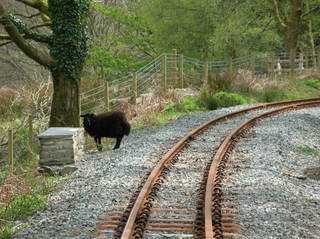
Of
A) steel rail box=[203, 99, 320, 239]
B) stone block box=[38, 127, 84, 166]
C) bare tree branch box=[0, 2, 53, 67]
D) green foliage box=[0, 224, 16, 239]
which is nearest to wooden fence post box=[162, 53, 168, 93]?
steel rail box=[203, 99, 320, 239]

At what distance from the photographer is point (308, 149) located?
467 inches

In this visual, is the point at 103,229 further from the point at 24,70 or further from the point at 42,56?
the point at 24,70

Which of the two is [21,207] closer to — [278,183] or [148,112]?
[278,183]

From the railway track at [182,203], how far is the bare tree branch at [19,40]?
413cm

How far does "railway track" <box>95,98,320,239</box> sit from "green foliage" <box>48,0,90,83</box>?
369 cm

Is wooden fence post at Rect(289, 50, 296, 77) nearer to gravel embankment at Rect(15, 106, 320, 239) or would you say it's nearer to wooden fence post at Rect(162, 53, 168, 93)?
wooden fence post at Rect(162, 53, 168, 93)

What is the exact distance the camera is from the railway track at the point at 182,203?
6.14 m

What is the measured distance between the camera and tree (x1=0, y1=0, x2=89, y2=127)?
43.9 feet

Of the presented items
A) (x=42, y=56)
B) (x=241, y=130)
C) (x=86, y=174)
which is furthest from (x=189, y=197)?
(x=42, y=56)

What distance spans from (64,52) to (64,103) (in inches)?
48.6

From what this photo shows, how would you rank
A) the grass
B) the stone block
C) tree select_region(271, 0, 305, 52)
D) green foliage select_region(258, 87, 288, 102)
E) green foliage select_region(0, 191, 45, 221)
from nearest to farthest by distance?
green foliage select_region(0, 191, 45, 221)
the grass
the stone block
green foliage select_region(258, 87, 288, 102)
tree select_region(271, 0, 305, 52)

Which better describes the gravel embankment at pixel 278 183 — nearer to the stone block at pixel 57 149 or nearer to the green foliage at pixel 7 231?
the green foliage at pixel 7 231

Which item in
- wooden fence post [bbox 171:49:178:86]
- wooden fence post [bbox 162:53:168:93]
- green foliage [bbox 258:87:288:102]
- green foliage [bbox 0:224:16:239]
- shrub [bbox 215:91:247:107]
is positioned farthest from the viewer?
wooden fence post [bbox 171:49:178:86]

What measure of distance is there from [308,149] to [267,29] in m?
20.8
